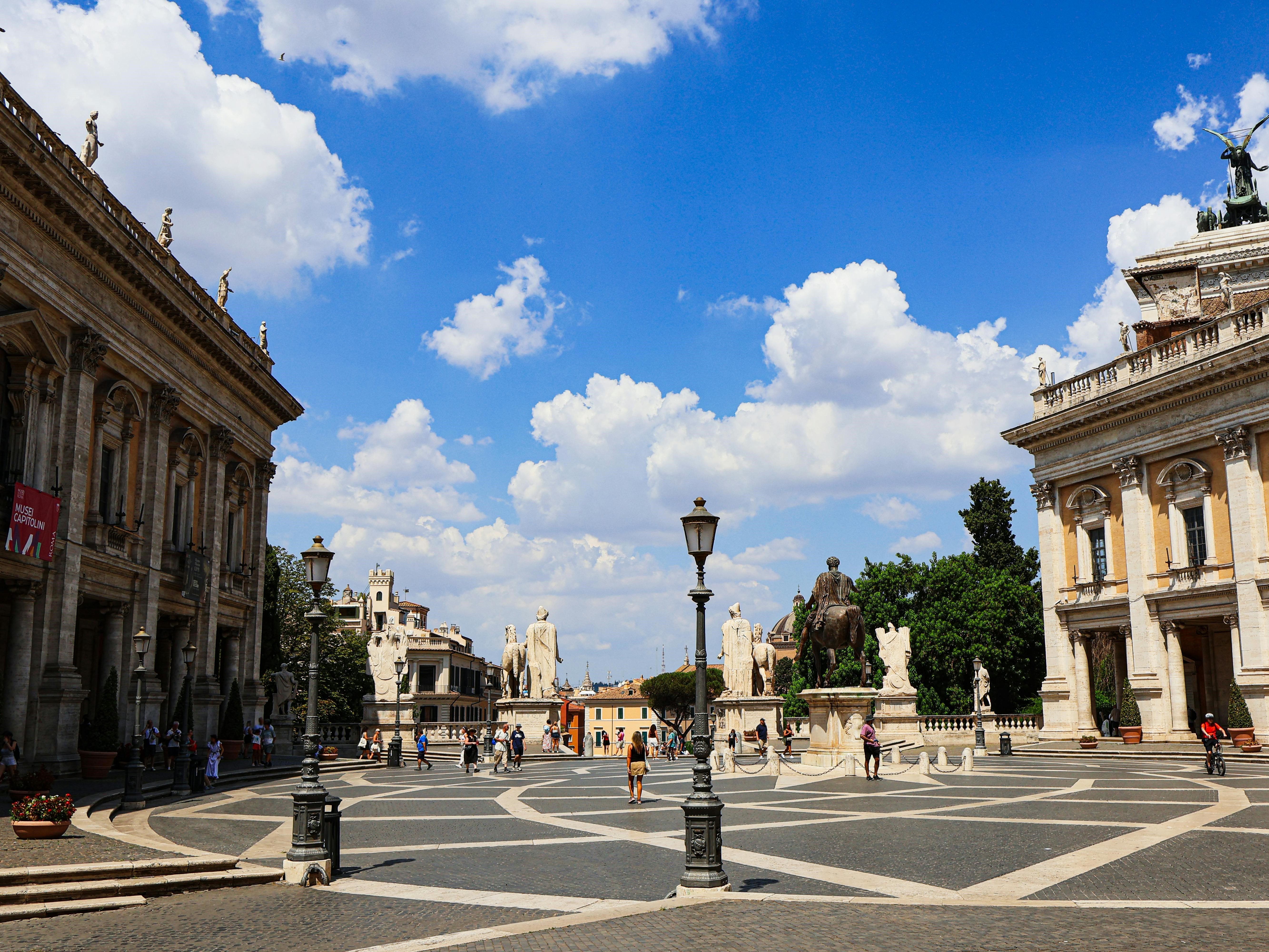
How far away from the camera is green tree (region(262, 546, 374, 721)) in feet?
190

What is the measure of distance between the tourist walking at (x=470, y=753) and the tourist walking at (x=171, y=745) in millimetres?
8599

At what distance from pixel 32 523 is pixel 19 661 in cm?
353

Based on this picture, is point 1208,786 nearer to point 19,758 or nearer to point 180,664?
point 19,758

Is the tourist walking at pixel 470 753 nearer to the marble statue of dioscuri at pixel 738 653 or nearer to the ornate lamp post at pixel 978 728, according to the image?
the marble statue of dioscuri at pixel 738 653

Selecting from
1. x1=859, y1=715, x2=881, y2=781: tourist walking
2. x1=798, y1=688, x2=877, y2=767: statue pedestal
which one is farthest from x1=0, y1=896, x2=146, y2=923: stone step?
x1=798, y1=688, x2=877, y2=767: statue pedestal

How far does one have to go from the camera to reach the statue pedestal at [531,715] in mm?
37406

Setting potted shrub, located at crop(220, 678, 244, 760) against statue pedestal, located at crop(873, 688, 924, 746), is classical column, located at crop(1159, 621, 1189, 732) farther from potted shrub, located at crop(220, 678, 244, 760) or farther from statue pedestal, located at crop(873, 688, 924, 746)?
potted shrub, located at crop(220, 678, 244, 760)

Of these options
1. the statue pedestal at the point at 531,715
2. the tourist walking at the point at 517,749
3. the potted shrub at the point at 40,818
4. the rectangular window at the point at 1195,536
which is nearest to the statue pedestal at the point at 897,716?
the statue pedestal at the point at 531,715

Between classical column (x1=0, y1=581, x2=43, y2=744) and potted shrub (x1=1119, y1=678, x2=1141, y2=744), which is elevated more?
classical column (x1=0, y1=581, x2=43, y2=744)

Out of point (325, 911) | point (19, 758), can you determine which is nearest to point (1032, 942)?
point (325, 911)

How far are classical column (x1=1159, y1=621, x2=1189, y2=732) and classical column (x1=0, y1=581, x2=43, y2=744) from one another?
3768 cm

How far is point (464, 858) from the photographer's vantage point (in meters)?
13.5

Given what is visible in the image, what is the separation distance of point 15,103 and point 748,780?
23.9 m

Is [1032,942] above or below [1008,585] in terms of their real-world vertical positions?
below
